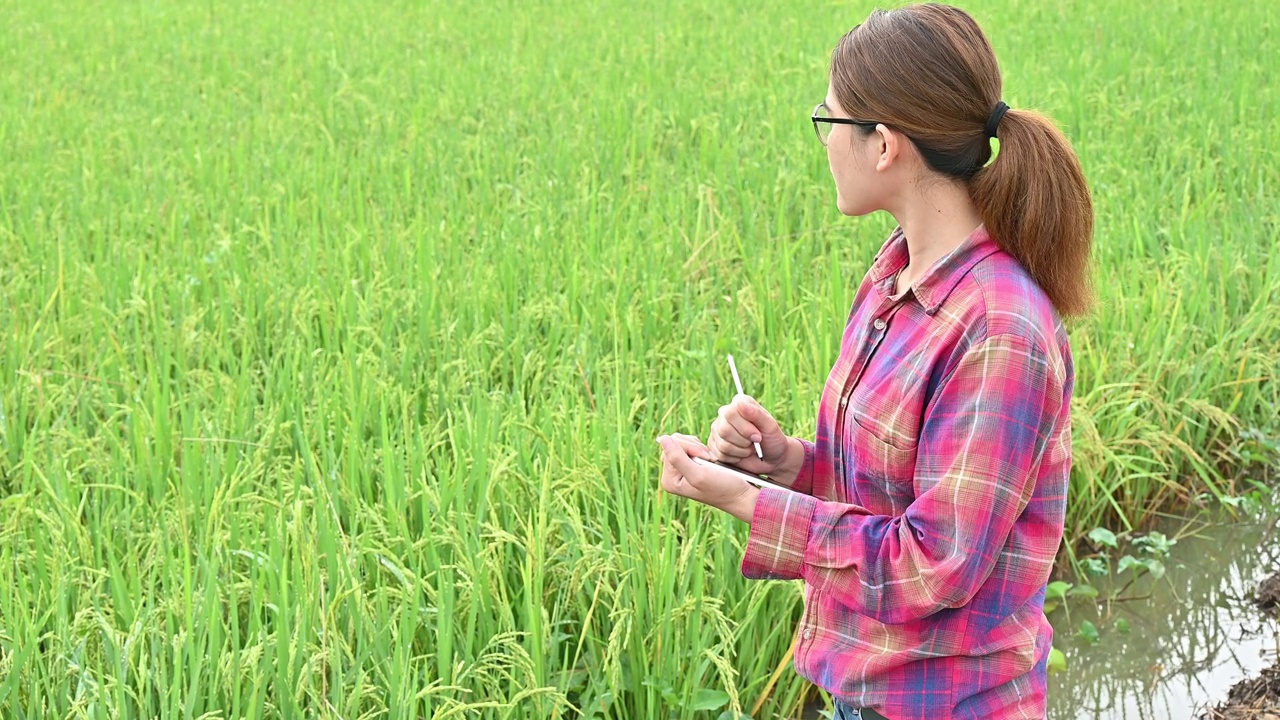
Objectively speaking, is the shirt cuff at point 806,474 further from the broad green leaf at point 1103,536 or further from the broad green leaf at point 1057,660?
the broad green leaf at point 1103,536

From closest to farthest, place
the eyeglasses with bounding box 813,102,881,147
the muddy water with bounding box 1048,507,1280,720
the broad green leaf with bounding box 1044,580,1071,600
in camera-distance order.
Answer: the eyeglasses with bounding box 813,102,881,147 < the muddy water with bounding box 1048,507,1280,720 < the broad green leaf with bounding box 1044,580,1071,600

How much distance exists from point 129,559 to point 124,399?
1062 mm

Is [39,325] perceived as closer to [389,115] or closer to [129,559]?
[129,559]

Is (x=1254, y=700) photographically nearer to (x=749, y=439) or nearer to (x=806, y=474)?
(x=806, y=474)

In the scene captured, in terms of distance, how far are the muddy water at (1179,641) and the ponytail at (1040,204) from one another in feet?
4.51

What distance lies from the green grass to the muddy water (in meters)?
0.20

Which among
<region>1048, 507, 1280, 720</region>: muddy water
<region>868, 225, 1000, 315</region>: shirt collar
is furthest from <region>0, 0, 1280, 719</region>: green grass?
<region>868, 225, 1000, 315</region>: shirt collar

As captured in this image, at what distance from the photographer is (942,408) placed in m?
1.23

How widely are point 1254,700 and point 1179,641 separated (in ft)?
0.84

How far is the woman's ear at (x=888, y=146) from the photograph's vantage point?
1297mm

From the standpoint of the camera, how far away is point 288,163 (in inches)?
205

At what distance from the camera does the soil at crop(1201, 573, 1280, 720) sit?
2.29 metres

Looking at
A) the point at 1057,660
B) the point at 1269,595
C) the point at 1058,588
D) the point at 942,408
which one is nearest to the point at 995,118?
the point at 942,408

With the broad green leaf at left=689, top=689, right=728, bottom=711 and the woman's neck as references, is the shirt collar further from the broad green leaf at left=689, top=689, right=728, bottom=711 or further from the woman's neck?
the broad green leaf at left=689, top=689, right=728, bottom=711
